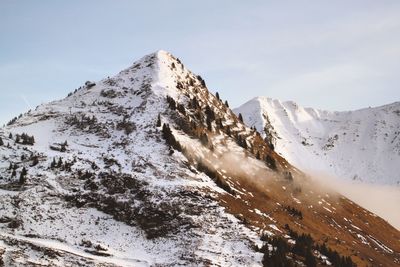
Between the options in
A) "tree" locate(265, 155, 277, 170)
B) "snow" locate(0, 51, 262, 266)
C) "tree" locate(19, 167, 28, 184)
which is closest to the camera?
"snow" locate(0, 51, 262, 266)

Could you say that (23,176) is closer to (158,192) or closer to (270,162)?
(158,192)

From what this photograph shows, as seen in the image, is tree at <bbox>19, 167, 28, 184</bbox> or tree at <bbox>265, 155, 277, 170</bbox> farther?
tree at <bbox>265, 155, 277, 170</bbox>

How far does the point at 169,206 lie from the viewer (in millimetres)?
78250

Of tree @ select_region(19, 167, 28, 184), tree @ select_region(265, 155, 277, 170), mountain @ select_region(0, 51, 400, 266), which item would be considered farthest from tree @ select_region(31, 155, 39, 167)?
tree @ select_region(265, 155, 277, 170)

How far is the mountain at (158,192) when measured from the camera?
6594 centimetres

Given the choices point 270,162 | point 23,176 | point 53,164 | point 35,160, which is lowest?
point 23,176

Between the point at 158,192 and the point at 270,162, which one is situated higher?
the point at 270,162

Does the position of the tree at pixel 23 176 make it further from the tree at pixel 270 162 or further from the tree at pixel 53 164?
the tree at pixel 270 162

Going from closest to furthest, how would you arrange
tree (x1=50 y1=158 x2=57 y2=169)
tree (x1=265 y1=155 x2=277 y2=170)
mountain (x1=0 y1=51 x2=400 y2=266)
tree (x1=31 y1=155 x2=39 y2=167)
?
mountain (x1=0 y1=51 x2=400 y2=266), tree (x1=31 y1=155 x2=39 y2=167), tree (x1=50 y1=158 x2=57 y2=169), tree (x1=265 y1=155 x2=277 y2=170)

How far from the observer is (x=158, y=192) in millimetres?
81500

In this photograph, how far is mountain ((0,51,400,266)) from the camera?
216 feet

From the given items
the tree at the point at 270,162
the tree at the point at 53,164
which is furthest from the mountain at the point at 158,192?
the tree at the point at 270,162

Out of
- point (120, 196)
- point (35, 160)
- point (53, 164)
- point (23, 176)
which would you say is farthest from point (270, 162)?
point (23, 176)

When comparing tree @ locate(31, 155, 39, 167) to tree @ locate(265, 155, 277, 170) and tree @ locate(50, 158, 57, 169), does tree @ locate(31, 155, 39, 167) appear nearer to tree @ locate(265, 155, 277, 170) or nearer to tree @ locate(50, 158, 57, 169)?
tree @ locate(50, 158, 57, 169)
